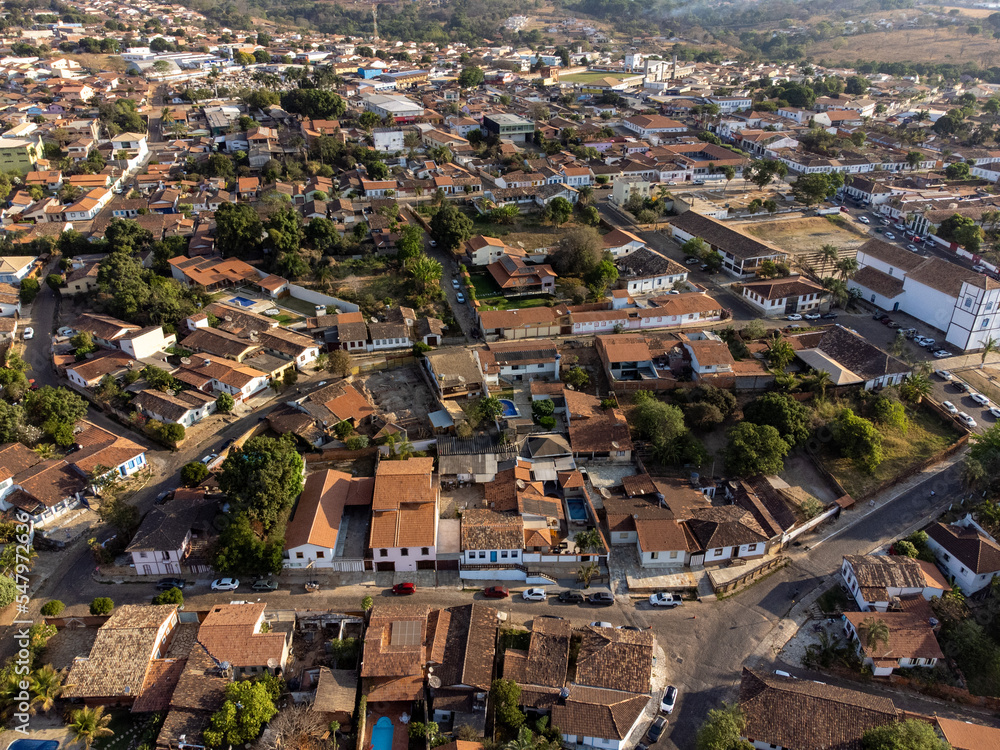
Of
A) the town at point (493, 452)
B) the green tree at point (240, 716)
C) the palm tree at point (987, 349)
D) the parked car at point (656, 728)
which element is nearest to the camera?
the green tree at point (240, 716)

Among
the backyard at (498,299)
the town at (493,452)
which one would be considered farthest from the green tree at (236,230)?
the backyard at (498,299)

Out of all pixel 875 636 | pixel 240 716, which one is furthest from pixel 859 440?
pixel 240 716

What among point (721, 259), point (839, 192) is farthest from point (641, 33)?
point (721, 259)

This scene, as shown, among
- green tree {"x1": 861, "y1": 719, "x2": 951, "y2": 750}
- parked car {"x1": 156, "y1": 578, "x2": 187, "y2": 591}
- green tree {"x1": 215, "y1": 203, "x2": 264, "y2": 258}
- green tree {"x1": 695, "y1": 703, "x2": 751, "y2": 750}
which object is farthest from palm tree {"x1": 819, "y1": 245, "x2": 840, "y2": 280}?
parked car {"x1": 156, "y1": 578, "x2": 187, "y2": 591}

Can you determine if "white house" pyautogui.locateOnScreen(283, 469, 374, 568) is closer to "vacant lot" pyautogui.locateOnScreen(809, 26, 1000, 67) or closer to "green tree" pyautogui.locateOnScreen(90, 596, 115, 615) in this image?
"green tree" pyautogui.locateOnScreen(90, 596, 115, 615)

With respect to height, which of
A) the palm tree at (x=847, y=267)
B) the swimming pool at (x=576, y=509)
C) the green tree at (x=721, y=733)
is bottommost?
the swimming pool at (x=576, y=509)

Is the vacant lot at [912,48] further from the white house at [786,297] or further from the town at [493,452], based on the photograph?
the white house at [786,297]

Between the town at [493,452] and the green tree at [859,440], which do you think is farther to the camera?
the green tree at [859,440]
